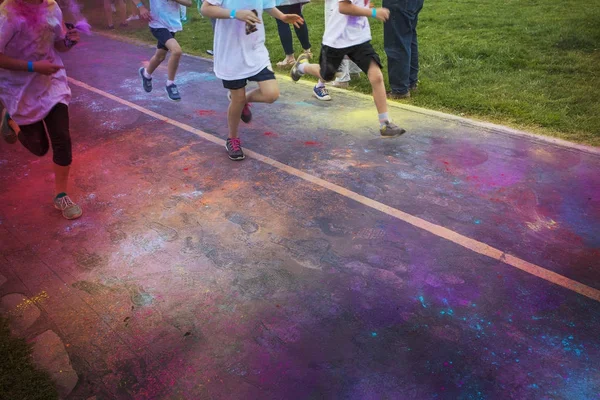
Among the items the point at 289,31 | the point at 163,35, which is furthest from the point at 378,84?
the point at 289,31

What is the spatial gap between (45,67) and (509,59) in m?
6.65

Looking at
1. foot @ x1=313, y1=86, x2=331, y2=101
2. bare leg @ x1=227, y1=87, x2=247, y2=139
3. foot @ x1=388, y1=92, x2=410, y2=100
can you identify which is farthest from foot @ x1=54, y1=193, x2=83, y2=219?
foot @ x1=388, y1=92, x2=410, y2=100

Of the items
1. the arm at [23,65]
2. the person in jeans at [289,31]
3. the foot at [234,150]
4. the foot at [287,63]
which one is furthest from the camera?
the foot at [287,63]

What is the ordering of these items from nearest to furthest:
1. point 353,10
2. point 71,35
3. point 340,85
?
point 71,35
point 353,10
point 340,85

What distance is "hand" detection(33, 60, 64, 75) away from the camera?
353 cm

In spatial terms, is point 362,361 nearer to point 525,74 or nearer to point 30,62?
point 30,62

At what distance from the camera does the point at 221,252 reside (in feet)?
11.6

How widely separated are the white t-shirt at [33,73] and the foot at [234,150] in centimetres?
164

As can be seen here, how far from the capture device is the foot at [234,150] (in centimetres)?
494

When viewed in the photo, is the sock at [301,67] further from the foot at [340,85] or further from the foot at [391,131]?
the foot at [391,131]

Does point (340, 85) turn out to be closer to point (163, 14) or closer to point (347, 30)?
point (347, 30)

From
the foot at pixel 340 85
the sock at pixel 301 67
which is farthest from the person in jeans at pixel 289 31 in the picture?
the sock at pixel 301 67

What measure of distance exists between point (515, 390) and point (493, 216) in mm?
1717

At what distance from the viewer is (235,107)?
15.8ft
